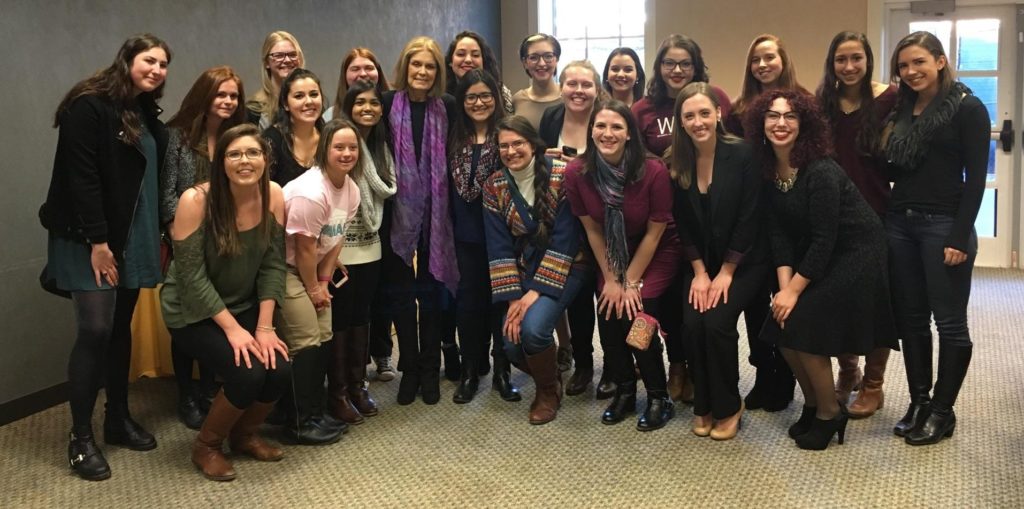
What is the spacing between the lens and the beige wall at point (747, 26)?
5.64 metres

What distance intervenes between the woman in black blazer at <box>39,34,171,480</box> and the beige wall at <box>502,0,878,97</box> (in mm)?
4080

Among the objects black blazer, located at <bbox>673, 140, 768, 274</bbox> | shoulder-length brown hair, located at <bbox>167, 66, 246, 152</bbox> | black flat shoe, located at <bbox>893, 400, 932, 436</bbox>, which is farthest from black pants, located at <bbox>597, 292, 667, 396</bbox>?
shoulder-length brown hair, located at <bbox>167, 66, 246, 152</bbox>

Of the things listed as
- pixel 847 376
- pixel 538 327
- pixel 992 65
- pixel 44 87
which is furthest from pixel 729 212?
pixel 992 65

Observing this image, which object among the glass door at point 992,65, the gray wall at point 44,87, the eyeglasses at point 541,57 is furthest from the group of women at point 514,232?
the glass door at point 992,65

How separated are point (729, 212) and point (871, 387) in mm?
866

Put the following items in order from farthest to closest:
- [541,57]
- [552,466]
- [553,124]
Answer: [541,57] → [553,124] → [552,466]

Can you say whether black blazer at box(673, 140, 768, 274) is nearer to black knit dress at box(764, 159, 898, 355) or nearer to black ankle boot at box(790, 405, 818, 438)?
black knit dress at box(764, 159, 898, 355)

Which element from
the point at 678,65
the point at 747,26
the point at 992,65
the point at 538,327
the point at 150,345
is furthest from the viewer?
the point at 747,26

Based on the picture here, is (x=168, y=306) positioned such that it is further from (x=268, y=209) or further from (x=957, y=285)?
(x=957, y=285)

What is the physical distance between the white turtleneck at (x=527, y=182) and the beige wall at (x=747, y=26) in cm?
331

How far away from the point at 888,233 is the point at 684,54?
952 millimetres

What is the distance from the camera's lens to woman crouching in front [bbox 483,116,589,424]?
297 centimetres

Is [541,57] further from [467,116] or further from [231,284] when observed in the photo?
[231,284]

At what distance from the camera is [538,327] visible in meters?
2.94
